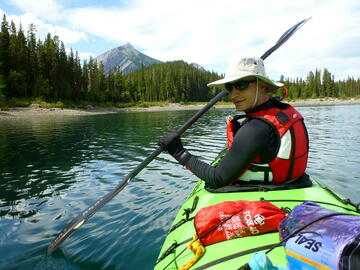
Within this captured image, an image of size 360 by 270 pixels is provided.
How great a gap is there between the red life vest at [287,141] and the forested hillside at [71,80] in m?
51.5

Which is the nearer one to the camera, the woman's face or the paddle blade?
the woman's face

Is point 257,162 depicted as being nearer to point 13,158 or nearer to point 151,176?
point 151,176

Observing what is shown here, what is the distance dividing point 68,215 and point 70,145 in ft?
34.1

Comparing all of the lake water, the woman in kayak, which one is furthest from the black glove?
the lake water

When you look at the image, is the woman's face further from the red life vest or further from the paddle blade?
the paddle blade

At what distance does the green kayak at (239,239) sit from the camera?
2.50 meters

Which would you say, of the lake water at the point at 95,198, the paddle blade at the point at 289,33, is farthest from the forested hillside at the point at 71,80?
the paddle blade at the point at 289,33

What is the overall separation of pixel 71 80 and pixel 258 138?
78.3 m

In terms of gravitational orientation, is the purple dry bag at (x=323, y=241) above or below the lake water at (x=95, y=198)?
above

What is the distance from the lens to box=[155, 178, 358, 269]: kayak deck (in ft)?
8.18

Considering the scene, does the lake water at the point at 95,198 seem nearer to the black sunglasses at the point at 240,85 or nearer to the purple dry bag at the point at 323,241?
the purple dry bag at the point at 323,241

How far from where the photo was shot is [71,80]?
7262 centimetres

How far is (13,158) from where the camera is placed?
39.6ft

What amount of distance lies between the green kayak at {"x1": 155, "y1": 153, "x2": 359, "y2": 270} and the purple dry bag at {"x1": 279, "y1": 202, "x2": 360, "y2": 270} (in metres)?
0.52
